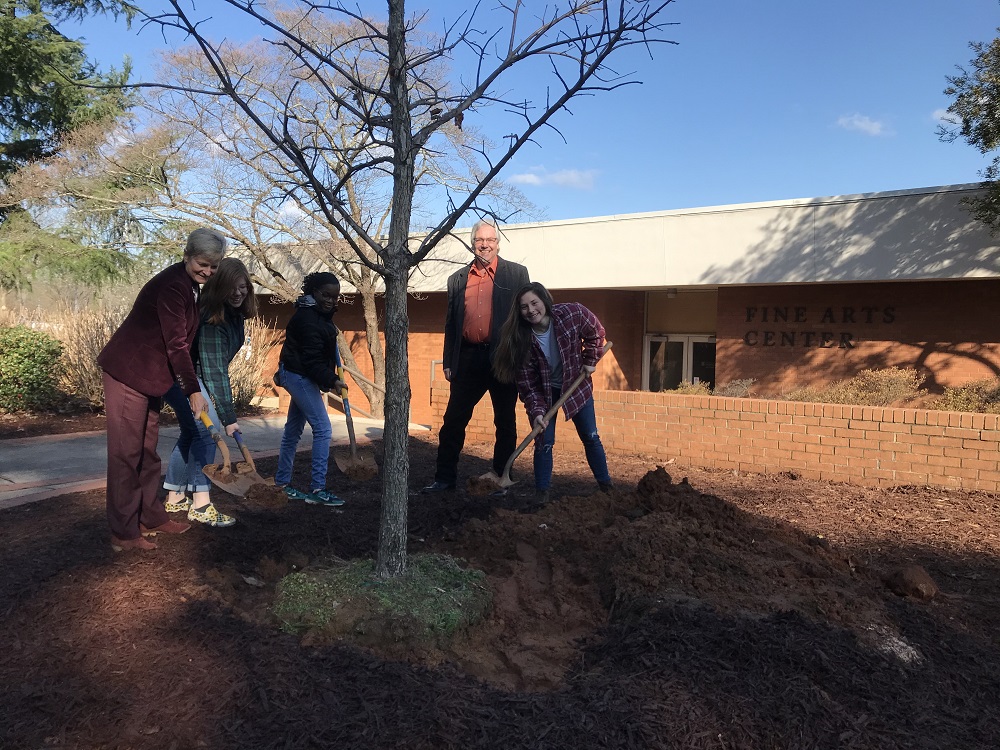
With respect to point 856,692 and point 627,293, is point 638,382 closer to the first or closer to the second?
point 627,293

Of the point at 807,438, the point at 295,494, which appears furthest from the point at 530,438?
the point at 807,438

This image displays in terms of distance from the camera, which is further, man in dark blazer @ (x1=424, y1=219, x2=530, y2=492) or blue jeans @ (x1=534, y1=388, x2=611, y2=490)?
man in dark blazer @ (x1=424, y1=219, x2=530, y2=492)

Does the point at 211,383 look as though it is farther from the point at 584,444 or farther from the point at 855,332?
the point at 855,332

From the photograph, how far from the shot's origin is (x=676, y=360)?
14.4 metres

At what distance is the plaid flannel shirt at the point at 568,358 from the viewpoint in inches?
211

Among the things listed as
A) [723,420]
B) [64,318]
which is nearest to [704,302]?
[723,420]

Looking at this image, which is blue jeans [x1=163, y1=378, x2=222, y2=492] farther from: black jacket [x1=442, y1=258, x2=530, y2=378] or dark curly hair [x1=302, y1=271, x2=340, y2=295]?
black jacket [x1=442, y1=258, x2=530, y2=378]

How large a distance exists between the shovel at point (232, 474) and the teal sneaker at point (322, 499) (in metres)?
0.47

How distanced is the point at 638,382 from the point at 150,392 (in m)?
11.5

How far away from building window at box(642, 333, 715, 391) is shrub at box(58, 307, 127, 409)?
9294mm

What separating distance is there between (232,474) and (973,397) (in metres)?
8.59

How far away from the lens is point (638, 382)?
14648 millimetres

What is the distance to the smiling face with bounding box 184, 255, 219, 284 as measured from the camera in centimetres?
412

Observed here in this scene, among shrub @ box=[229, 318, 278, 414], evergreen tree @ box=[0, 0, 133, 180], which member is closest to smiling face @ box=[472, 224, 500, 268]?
shrub @ box=[229, 318, 278, 414]
